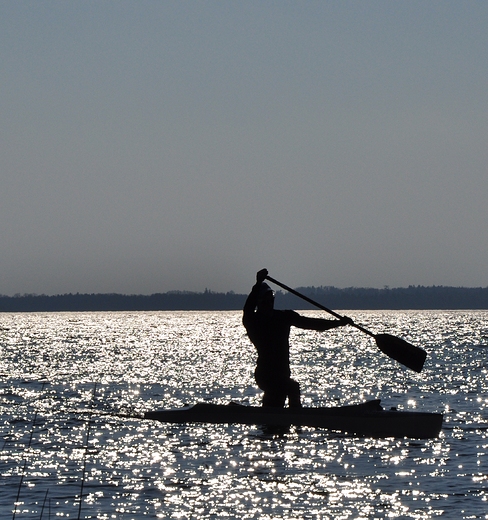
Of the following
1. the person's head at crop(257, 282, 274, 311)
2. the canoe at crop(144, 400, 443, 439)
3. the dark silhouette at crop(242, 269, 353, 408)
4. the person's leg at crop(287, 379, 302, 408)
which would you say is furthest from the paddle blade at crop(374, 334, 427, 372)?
the person's head at crop(257, 282, 274, 311)

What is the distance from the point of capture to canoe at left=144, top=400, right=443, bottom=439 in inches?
785

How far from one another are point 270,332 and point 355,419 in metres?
2.48

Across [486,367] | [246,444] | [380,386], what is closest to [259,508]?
[246,444]

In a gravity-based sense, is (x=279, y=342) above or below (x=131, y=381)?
above

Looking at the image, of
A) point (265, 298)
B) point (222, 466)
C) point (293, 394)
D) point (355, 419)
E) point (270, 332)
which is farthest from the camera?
point (293, 394)

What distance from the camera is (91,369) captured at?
49.6 m

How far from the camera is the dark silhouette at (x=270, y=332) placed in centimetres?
1978

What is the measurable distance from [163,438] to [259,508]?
7.23 metres

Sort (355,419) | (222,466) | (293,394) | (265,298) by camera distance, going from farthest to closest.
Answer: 1. (293,394)
2. (355,419)
3. (265,298)
4. (222,466)

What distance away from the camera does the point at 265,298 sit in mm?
19766

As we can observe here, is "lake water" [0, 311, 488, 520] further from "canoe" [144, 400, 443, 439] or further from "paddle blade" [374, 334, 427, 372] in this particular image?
"paddle blade" [374, 334, 427, 372]

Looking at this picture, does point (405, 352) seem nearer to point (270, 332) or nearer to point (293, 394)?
point (293, 394)

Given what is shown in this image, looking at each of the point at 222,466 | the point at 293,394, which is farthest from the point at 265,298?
the point at 222,466

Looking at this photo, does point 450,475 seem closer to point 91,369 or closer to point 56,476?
point 56,476
